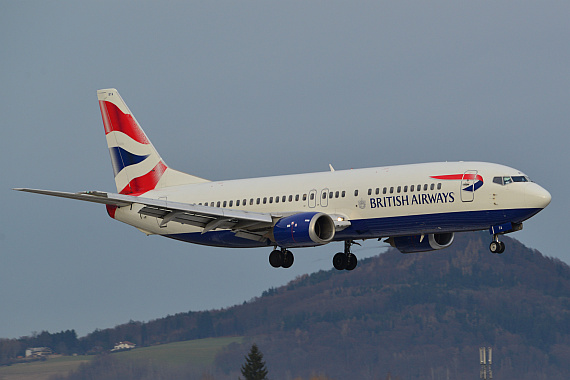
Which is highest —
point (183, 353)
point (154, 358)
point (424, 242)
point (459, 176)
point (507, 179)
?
point (459, 176)

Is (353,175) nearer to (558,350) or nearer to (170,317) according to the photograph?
Answer: (170,317)

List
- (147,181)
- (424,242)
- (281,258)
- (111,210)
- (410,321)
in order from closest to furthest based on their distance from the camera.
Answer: (281,258)
(424,242)
(111,210)
(147,181)
(410,321)

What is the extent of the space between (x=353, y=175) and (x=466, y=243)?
102640 millimetres

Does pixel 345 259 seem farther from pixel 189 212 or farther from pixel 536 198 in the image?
pixel 536 198

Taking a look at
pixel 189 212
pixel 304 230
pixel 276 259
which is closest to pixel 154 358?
pixel 276 259

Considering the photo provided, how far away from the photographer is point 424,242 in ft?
184

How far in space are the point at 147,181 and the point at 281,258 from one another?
39.7ft

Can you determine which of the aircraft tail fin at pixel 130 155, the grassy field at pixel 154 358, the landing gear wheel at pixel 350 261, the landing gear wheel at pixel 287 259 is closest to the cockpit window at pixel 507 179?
the landing gear wheel at pixel 350 261

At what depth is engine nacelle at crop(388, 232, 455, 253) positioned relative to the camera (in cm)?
5603

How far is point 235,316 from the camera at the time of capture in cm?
9000

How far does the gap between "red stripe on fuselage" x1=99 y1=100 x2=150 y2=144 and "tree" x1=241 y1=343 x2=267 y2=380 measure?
24.4 metres

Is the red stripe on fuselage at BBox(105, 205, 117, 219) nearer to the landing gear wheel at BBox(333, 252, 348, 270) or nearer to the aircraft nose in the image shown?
the landing gear wheel at BBox(333, 252, 348, 270)

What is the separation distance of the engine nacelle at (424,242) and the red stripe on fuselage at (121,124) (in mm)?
18332

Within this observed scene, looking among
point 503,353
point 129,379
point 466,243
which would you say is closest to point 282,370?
point 129,379
